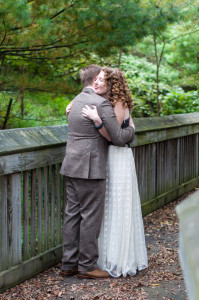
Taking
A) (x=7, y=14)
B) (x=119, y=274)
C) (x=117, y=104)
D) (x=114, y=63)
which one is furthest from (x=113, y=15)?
(x=114, y=63)

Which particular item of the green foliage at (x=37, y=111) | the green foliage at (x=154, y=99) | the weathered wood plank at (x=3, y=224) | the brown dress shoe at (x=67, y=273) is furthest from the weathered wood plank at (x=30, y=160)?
the green foliage at (x=154, y=99)

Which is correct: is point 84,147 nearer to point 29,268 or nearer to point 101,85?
point 101,85

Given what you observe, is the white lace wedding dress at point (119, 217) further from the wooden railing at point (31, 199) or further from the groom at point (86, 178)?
the wooden railing at point (31, 199)

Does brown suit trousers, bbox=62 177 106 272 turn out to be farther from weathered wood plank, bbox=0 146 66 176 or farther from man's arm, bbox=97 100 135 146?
man's arm, bbox=97 100 135 146

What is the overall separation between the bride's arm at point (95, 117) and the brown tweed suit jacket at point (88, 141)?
0.10ft

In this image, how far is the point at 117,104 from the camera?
3.90m

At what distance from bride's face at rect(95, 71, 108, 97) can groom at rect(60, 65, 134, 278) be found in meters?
0.04

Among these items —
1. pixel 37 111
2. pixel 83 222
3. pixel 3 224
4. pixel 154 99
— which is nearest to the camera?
pixel 3 224

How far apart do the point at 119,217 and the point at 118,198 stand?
0.56ft

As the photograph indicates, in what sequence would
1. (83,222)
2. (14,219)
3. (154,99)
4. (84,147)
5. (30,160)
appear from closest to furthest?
1. (14,219)
2. (30,160)
3. (84,147)
4. (83,222)
5. (154,99)

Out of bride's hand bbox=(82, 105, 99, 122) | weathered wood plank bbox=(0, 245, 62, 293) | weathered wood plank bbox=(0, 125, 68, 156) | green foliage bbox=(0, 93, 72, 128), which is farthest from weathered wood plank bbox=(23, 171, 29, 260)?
green foliage bbox=(0, 93, 72, 128)

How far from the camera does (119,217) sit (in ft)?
12.9

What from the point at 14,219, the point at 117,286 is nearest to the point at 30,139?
the point at 14,219

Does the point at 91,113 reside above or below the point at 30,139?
above
